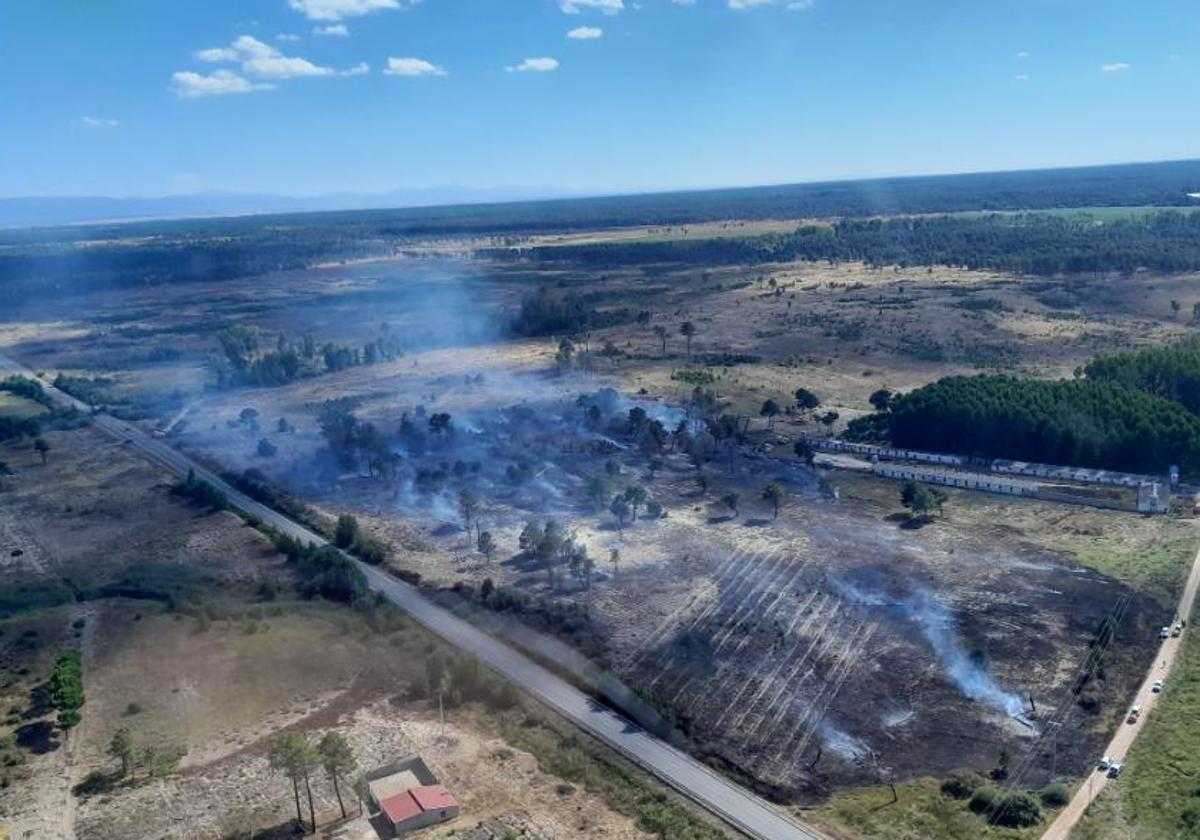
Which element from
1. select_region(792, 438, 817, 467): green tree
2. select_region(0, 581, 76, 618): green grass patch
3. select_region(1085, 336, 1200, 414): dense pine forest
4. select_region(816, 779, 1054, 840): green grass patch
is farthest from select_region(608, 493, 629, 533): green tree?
select_region(1085, 336, 1200, 414): dense pine forest

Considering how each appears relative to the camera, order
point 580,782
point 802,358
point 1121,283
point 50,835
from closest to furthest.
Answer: point 50,835
point 580,782
point 802,358
point 1121,283

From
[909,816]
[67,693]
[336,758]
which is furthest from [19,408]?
[909,816]

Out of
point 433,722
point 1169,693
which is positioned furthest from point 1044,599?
point 433,722

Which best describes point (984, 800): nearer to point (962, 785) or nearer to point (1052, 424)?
point (962, 785)

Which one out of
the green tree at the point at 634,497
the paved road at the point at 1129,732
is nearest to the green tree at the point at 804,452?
the green tree at the point at 634,497

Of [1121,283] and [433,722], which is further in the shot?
[1121,283]

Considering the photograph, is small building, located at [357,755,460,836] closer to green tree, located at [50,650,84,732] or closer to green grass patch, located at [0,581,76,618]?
green tree, located at [50,650,84,732]

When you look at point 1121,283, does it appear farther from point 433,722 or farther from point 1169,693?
point 433,722

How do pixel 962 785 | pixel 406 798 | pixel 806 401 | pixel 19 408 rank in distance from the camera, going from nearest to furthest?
pixel 406 798, pixel 962 785, pixel 806 401, pixel 19 408

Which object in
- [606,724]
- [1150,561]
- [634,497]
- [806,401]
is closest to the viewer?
[606,724]
